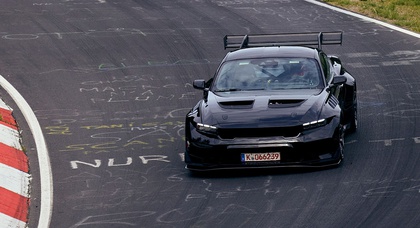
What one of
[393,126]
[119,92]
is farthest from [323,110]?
[119,92]

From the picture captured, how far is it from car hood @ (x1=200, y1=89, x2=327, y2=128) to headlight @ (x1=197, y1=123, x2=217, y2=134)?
0.06 m

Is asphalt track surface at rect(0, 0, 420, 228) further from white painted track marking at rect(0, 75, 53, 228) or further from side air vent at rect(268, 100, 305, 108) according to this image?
side air vent at rect(268, 100, 305, 108)

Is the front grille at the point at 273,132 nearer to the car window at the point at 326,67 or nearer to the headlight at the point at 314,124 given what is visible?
the headlight at the point at 314,124

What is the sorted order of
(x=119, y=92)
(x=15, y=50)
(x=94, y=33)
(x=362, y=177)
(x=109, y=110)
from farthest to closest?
(x=94, y=33) → (x=15, y=50) → (x=119, y=92) → (x=109, y=110) → (x=362, y=177)

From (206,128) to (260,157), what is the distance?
0.85m

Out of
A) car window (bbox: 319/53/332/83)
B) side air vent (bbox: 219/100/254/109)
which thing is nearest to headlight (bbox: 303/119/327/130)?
side air vent (bbox: 219/100/254/109)

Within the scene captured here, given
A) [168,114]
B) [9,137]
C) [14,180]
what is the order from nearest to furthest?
[14,180] → [9,137] → [168,114]

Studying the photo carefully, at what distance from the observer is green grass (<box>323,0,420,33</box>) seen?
27184 millimetres

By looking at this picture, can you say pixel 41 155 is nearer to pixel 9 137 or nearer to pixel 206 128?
pixel 9 137

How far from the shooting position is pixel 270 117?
14320mm

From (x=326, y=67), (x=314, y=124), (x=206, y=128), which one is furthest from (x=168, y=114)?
(x=314, y=124)

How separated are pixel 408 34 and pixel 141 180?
502 inches

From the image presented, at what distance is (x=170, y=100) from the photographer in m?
19.6

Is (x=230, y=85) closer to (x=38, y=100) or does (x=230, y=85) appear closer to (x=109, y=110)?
(x=109, y=110)
